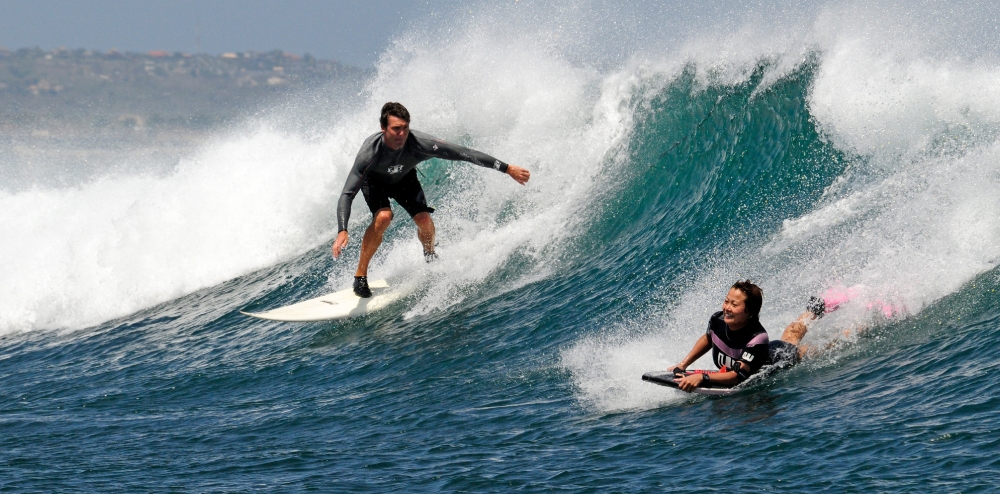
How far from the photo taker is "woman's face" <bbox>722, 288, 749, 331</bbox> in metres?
6.53

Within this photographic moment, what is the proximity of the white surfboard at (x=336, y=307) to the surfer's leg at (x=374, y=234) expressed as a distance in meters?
0.40

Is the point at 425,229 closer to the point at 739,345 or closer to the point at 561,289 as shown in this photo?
the point at 561,289

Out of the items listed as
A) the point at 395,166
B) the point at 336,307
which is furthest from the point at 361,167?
the point at 336,307

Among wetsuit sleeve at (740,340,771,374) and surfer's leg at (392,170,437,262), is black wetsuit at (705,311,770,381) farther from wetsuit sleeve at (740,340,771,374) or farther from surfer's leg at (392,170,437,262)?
surfer's leg at (392,170,437,262)

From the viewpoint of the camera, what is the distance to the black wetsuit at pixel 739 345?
21.5ft

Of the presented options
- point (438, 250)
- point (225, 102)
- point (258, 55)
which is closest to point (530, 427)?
point (438, 250)

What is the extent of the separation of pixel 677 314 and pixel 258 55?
177 metres

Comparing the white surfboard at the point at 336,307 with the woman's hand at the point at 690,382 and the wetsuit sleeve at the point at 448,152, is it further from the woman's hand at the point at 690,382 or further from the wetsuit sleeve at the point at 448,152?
the woman's hand at the point at 690,382

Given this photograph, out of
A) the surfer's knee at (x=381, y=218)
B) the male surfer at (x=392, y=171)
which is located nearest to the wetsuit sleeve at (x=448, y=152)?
the male surfer at (x=392, y=171)

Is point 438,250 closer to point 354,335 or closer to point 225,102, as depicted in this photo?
point 354,335

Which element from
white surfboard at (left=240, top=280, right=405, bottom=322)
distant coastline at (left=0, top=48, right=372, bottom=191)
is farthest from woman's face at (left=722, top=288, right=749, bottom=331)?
distant coastline at (left=0, top=48, right=372, bottom=191)

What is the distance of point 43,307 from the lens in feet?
44.2

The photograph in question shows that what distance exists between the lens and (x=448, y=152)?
9484 mm

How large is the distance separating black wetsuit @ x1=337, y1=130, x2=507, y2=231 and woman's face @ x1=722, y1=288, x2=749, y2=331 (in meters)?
3.21
